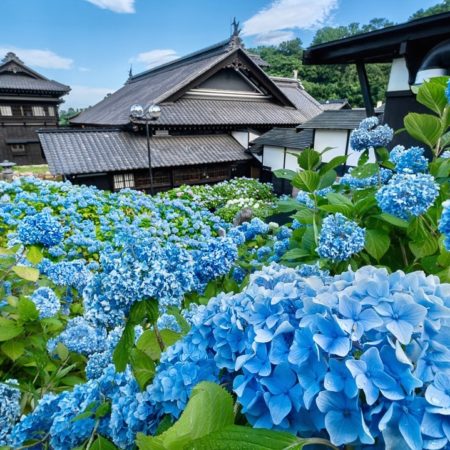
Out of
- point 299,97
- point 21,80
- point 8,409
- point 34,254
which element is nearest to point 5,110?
point 21,80

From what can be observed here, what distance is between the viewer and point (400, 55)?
4531 mm

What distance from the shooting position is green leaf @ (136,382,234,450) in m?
0.45

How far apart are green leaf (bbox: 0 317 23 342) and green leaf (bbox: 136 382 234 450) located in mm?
1237

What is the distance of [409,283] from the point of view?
0.57m

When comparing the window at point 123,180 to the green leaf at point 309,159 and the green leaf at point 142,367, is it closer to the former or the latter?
the green leaf at point 309,159

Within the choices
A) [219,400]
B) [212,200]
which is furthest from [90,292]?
[212,200]

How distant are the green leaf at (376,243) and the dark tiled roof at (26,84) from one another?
25537 mm

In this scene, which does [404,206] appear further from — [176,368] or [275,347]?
[176,368]

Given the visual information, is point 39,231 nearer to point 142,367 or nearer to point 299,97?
point 142,367

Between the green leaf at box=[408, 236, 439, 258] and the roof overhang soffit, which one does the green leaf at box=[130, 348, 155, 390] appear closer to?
the green leaf at box=[408, 236, 439, 258]

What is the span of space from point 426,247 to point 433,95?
557mm

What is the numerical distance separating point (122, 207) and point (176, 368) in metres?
5.01

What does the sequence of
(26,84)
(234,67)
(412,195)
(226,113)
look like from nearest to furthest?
1. (412,195)
2. (226,113)
3. (234,67)
4. (26,84)

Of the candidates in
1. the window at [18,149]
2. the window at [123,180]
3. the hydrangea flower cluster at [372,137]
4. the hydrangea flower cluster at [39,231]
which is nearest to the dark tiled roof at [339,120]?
the window at [123,180]
